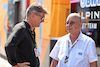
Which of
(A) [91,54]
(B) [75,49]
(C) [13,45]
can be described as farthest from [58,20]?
(C) [13,45]

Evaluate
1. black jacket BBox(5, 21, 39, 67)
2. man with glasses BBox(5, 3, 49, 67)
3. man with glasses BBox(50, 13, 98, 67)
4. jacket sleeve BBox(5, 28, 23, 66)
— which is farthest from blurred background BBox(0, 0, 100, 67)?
jacket sleeve BBox(5, 28, 23, 66)

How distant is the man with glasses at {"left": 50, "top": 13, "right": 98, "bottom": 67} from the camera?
2768 millimetres

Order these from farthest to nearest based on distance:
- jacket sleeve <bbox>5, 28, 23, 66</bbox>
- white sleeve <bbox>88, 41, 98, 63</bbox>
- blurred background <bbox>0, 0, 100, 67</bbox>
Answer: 1. blurred background <bbox>0, 0, 100, 67</bbox>
2. white sleeve <bbox>88, 41, 98, 63</bbox>
3. jacket sleeve <bbox>5, 28, 23, 66</bbox>

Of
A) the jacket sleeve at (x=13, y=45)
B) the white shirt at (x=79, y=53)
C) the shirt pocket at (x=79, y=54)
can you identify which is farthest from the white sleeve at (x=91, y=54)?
the jacket sleeve at (x=13, y=45)

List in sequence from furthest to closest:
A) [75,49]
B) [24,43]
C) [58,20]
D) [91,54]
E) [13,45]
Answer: [58,20], [75,49], [91,54], [24,43], [13,45]

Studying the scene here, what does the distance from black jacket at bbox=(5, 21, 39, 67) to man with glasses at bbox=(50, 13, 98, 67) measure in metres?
0.61

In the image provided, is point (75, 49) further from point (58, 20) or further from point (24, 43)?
point (58, 20)

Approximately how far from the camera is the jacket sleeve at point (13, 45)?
209cm

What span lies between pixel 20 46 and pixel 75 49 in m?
0.93

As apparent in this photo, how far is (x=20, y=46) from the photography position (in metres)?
2.26

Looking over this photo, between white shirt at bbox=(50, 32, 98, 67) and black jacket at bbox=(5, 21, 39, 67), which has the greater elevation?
black jacket at bbox=(5, 21, 39, 67)

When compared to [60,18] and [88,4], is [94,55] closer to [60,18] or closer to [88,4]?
[88,4]

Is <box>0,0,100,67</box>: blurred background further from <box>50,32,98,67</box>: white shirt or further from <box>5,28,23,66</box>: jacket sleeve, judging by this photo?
<box>5,28,23,66</box>: jacket sleeve

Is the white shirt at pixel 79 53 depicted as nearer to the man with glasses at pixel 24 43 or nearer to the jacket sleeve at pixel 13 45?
the man with glasses at pixel 24 43
